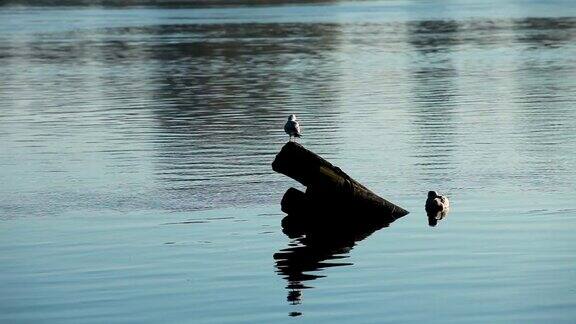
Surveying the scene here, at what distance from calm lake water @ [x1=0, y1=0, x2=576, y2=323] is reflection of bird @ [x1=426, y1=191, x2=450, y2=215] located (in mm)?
389

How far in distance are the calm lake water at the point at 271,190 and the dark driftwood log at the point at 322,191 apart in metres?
0.57

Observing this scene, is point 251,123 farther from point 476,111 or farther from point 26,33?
point 26,33

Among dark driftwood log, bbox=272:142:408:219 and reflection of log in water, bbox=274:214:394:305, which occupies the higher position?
dark driftwood log, bbox=272:142:408:219

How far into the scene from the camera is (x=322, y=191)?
27.3m

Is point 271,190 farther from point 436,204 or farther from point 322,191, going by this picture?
→ point 436,204

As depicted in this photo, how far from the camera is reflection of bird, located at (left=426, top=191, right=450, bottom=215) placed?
2811 centimetres

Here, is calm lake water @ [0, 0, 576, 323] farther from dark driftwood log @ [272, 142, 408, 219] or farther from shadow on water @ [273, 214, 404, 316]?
dark driftwood log @ [272, 142, 408, 219]

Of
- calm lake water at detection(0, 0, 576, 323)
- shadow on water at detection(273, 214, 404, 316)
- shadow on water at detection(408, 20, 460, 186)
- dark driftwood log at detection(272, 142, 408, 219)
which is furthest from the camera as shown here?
shadow on water at detection(408, 20, 460, 186)

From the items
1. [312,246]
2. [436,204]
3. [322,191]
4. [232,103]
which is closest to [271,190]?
[322,191]

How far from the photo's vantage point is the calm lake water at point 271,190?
21438 millimetres

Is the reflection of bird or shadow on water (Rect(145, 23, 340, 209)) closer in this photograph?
the reflection of bird

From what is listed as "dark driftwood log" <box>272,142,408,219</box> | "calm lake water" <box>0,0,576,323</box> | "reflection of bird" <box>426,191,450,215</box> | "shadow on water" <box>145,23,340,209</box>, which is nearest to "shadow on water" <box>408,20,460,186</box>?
"calm lake water" <box>0,0,576,323</box>

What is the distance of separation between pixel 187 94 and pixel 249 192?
2875 centimetres

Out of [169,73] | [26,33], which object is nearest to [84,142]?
[169,73]
